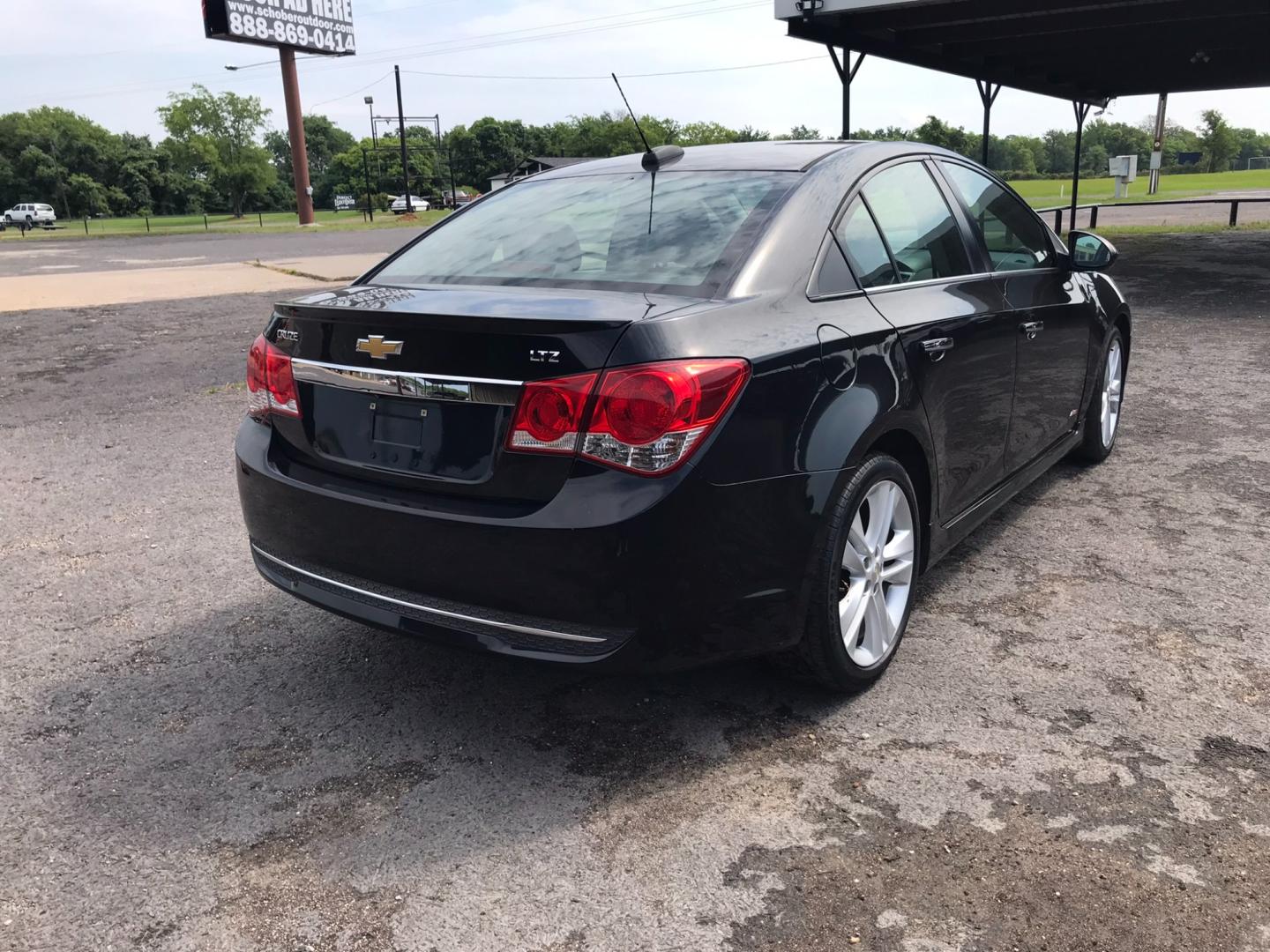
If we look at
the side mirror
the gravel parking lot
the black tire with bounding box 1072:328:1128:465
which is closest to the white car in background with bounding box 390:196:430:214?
the black tire with bounding box 1072:328:1128:465

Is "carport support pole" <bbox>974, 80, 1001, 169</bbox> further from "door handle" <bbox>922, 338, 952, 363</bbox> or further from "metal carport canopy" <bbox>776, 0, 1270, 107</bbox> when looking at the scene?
"door handle" <bbox>922, 338, 952, 363</bbox>

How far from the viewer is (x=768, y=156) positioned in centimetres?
350

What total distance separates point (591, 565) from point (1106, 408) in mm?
3968

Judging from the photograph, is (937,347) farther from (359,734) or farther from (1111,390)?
(1111,390)

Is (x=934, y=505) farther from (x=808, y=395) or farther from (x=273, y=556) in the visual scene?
(x=273, y=556)

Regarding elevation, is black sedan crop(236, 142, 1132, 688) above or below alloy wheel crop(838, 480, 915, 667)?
above

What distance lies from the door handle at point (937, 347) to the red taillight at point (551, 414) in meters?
1.32

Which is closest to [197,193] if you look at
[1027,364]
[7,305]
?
[7,305]

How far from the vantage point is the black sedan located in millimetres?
2455

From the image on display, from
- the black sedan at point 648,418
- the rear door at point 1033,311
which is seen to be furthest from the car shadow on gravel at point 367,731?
the rear door at point 1033,311

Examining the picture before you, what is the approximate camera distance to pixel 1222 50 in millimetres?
20391

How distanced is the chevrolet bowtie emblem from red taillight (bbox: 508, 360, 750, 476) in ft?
1.36

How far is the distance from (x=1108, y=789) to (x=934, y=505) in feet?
3.53

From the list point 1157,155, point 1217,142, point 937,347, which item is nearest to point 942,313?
point 937,347
